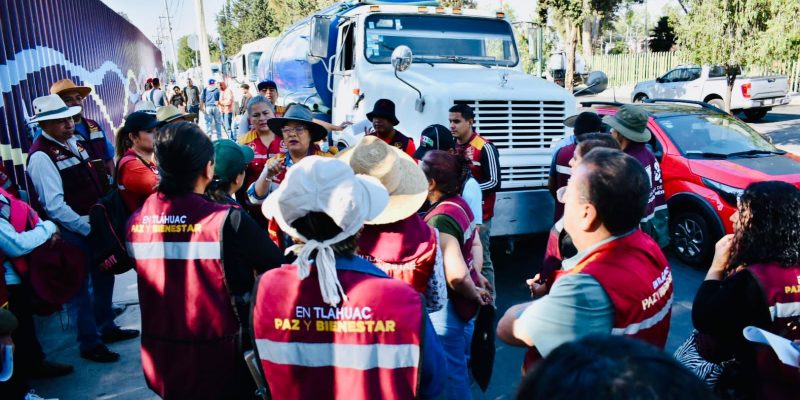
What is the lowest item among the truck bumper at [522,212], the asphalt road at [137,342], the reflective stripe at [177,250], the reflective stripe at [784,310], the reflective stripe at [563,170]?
the asphalt road at [137,342]

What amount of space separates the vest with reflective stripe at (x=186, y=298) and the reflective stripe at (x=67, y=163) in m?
2.06

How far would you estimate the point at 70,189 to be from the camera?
12.9 feet

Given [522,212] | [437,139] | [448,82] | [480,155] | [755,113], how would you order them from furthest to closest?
[755,113] < [448,82] < [522,212] < [480,155] < [437,139]

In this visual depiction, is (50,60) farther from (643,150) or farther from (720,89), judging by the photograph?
(720,89)

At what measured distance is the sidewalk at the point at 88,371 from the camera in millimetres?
3594

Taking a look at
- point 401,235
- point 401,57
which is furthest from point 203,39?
point 401,235

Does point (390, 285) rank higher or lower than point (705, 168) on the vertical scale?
higher

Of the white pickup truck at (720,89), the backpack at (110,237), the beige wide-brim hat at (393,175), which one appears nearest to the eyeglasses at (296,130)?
the backpack at (110,237)

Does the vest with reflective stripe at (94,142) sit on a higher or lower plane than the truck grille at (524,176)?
higher

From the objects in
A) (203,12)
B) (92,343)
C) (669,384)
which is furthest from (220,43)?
(669,384)

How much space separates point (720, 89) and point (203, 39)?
612 inches

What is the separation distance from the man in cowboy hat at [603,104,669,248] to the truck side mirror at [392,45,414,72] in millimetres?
2093

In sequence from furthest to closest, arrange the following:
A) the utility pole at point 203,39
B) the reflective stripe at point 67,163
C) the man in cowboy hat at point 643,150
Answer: the utility pole at point 203,39, the man in cowboy hat at point 643,150, the reflective stripe at point 67,163

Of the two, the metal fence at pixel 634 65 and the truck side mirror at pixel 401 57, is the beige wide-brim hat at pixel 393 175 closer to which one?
the truck side mirror at pixel 401 57
